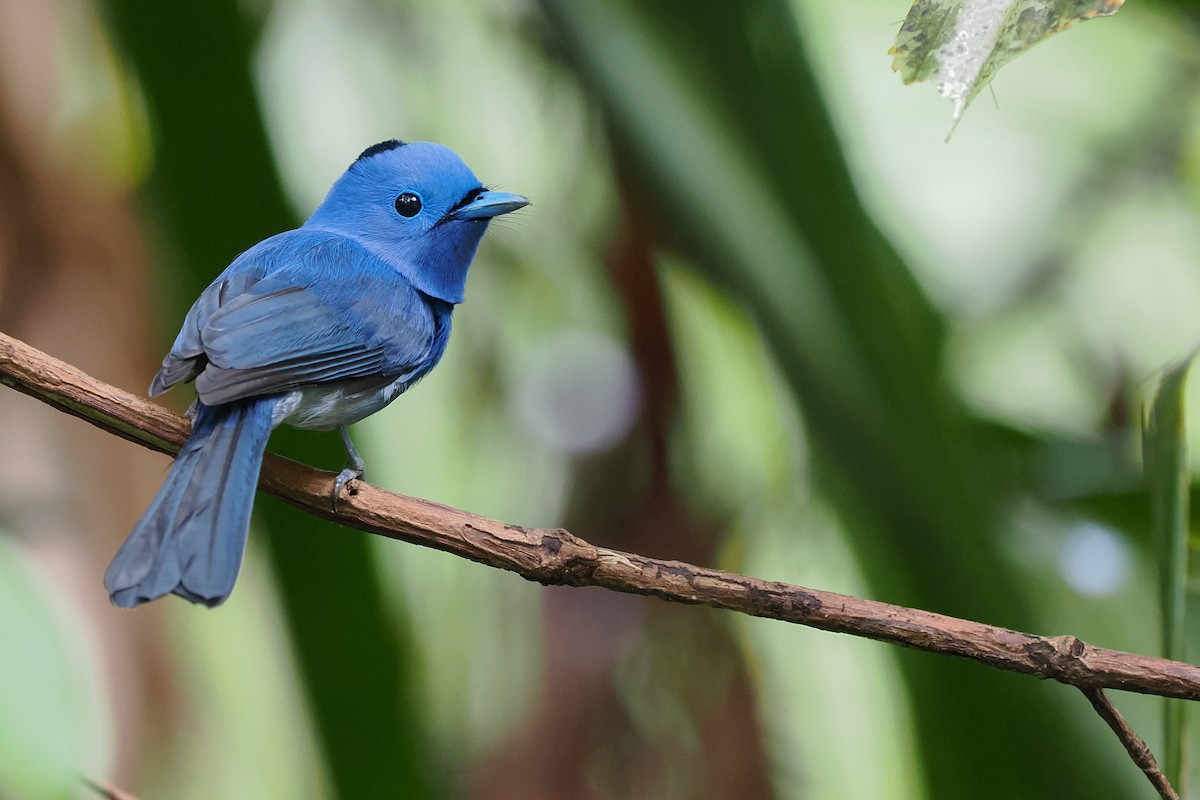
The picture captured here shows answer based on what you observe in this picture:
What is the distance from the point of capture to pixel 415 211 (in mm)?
1924

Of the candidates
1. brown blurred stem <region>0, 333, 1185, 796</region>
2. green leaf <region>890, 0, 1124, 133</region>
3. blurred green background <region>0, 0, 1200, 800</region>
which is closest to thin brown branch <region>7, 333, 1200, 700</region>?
brown blurred stem <region>0, 333, 1185, 796</region>

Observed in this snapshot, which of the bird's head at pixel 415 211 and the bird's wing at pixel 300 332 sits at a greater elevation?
the bird's head at pixel 415 211

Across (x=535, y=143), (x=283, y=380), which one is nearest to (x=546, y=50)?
(x=535, y=143)

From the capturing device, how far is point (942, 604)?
1688 millimetres

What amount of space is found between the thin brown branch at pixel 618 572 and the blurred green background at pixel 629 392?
1.19ft

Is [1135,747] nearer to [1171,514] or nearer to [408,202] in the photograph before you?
[1171,514]

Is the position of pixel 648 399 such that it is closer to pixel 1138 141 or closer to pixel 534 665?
pixel 534 665

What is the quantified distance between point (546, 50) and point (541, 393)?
75cm

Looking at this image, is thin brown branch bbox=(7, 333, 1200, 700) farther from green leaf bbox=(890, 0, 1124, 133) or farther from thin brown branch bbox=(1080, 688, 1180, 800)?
green leaf bbox=(890, 0, 1124, 133)

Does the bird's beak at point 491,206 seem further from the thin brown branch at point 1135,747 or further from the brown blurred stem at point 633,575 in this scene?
the thin brown branch at point 1135,747

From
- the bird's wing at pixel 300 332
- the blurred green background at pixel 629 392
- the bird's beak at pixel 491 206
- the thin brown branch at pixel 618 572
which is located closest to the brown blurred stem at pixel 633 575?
the thin brown branch at pixel 618 572

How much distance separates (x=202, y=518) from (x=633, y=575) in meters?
0.48

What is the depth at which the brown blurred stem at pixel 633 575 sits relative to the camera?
1.13 m

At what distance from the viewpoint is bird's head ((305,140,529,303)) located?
190 cm
